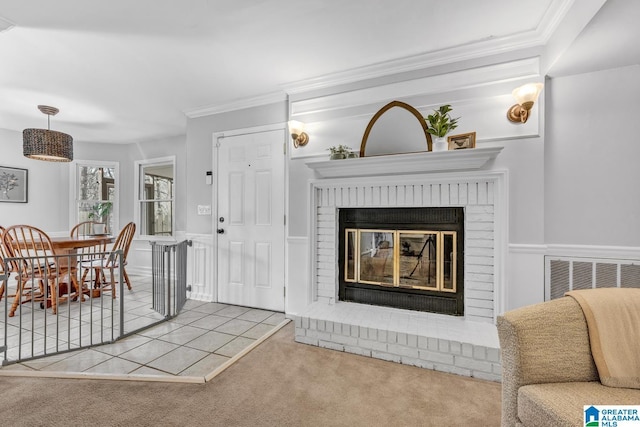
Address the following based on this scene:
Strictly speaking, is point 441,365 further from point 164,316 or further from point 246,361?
point 164,316

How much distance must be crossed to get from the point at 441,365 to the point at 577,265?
50.8 inches

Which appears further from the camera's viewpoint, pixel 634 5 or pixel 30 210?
pixel 30 210

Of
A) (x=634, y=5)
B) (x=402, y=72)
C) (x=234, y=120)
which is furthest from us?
(x=234, y=120)

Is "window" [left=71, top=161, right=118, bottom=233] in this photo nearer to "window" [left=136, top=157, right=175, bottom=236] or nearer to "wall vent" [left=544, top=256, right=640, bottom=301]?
"window" [left=136, top=157, right=175, bottom=236]

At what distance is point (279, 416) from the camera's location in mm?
1556

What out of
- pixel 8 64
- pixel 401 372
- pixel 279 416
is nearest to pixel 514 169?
pixel 401 372

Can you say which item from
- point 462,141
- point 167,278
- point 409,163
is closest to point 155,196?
point 167,278

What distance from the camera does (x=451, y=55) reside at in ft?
7.71

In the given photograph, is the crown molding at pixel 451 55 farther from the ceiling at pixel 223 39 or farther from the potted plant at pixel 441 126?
the potted plant at pixel 441 126

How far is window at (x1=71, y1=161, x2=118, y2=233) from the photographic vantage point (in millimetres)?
5012

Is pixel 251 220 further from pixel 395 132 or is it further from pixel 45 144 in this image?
pixel 45 144

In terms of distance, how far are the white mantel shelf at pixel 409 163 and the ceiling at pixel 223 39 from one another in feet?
2.74

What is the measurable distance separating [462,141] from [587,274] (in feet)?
4.47

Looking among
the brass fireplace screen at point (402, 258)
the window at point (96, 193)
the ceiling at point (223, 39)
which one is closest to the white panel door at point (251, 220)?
the ceiling at point (223, 39)
